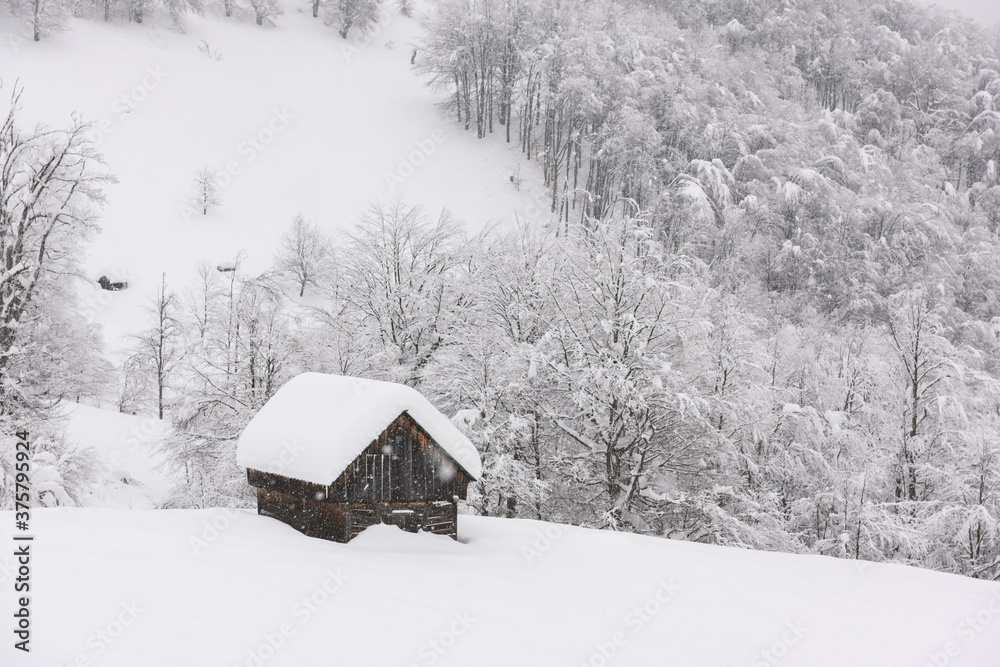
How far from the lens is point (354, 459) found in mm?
11805

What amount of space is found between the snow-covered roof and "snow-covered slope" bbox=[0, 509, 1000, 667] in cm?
122

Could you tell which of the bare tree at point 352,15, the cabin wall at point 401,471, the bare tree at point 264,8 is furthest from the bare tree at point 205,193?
the cabin wall at point 401,471

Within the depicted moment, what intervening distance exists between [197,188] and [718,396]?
1387 inches

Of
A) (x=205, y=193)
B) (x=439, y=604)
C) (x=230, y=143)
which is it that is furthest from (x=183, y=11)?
(x=439, y=604)

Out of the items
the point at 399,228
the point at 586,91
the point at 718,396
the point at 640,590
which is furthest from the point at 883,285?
the point at 640,590

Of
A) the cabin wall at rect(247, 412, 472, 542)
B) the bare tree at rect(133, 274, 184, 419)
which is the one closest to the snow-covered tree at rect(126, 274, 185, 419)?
the bare tree at rect(133, 274, 184, 419)

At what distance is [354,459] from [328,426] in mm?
746

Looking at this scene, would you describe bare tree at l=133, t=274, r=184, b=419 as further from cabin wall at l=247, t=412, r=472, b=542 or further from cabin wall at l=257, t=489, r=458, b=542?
cabin wall at l=247, t=412, r=472, b=542

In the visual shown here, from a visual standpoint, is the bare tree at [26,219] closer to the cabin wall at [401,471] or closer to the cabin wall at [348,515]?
the cabin wall at [348,515]

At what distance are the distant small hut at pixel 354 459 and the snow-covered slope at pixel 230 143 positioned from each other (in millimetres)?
25571

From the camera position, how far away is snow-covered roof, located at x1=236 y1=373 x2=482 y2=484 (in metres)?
11.6

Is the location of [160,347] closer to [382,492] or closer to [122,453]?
[122,453]

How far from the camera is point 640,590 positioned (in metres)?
11.0

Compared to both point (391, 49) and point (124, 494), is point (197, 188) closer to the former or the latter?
point (124, 494)
